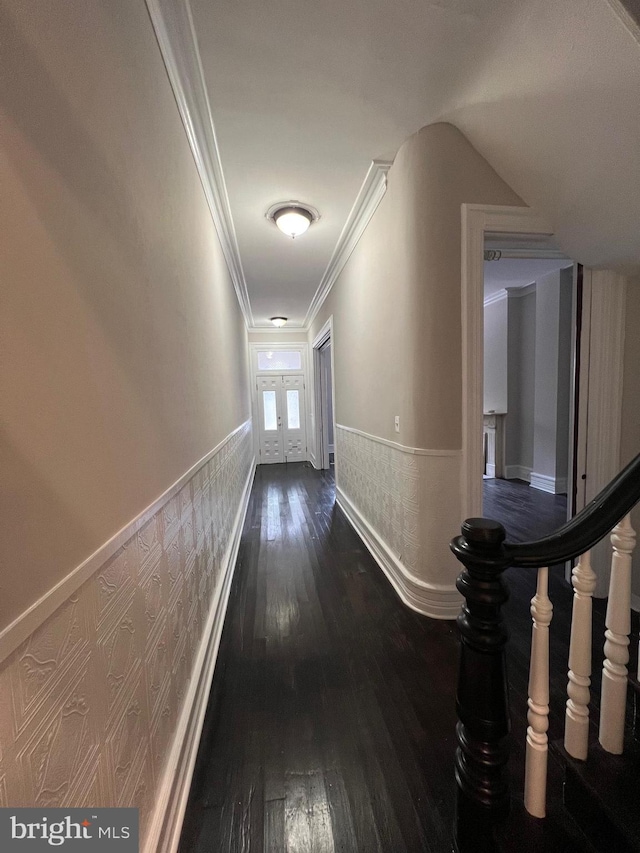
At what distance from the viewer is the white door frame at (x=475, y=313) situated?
1827mm

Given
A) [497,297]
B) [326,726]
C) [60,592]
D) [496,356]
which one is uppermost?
[497,297]

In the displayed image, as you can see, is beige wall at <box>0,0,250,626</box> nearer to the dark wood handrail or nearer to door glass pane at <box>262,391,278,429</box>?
the dark wood handrail

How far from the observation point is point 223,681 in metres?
1.60

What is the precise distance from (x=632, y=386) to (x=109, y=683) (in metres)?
2.74

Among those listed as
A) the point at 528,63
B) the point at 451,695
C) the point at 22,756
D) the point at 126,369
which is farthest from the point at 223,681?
the point at 528,63

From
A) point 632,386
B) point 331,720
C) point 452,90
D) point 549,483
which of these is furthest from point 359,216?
point 549,483

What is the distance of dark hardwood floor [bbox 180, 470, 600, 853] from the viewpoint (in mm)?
1040

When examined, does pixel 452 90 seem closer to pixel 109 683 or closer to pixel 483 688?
pixel 483 688

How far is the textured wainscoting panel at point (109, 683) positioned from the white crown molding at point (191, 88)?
1.77 m

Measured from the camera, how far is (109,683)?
0.72m

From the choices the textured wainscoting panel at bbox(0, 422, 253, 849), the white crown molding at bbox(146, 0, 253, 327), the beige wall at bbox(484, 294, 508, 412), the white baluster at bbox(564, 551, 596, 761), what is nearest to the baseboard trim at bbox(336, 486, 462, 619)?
the white baluster at bbox(564, 551, 596, 761)

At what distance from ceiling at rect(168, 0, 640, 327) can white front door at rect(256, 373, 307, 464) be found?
471 centimetres

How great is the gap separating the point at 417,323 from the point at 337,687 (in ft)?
6.24

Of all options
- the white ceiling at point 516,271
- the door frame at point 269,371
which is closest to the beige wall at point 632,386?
the white ceiling at point 516,271
